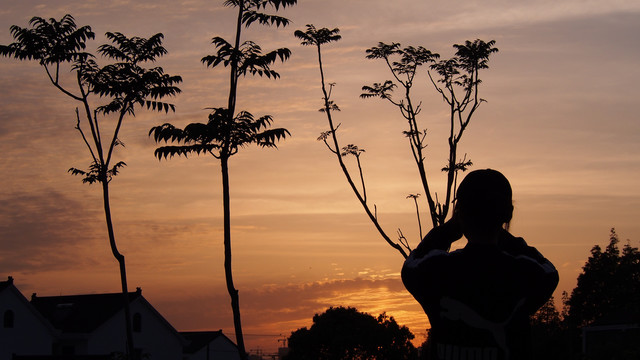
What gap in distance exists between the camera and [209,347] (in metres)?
71.8

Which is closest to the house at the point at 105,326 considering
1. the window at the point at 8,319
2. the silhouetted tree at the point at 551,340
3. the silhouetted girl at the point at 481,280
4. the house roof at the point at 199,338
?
the window at the point at 8,319

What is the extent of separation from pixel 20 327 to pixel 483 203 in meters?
52.2

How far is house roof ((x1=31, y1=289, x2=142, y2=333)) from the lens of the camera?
53781 millimetres

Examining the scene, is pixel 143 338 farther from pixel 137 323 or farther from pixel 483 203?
pixel 483 203

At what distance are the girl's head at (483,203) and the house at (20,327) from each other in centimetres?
5140

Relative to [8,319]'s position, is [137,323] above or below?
below

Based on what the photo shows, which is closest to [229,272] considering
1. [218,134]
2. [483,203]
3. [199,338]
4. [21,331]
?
[218,134]

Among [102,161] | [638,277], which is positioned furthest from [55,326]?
[638,277]

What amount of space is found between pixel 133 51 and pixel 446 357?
24023mm

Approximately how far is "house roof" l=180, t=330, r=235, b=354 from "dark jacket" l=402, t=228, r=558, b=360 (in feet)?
225

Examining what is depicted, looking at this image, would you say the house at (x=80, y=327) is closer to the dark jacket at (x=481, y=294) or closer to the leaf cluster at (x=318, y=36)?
the leaf cluster at (x=318, y=36)

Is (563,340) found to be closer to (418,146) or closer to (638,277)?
(638,277)

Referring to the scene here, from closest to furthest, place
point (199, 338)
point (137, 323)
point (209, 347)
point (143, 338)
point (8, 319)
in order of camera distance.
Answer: point (8, 319) → point (137, 323) → point (143, 338) → point (209, 347) → point (199, 338)

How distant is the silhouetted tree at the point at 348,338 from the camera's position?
38.0 m
